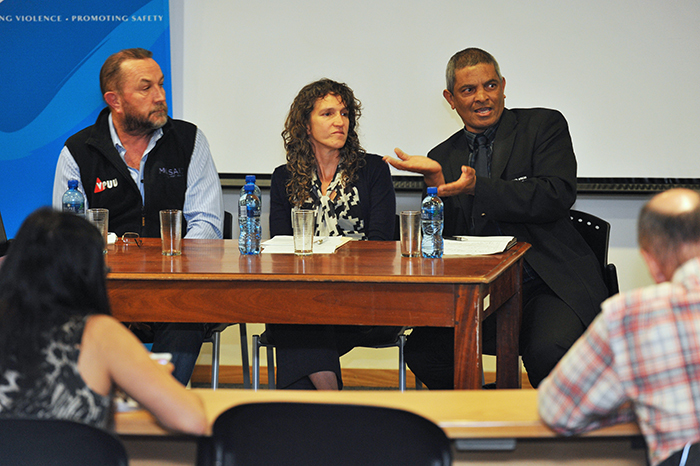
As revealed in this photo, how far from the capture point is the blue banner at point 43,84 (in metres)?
3.65

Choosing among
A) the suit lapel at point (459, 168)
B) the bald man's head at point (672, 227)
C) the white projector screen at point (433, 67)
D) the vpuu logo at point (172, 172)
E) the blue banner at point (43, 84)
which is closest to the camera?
the bald man's head at point (672, 227)

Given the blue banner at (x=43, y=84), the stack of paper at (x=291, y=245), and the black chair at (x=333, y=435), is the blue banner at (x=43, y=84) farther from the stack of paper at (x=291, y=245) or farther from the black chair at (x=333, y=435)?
the black chair at (x=333, y=435)

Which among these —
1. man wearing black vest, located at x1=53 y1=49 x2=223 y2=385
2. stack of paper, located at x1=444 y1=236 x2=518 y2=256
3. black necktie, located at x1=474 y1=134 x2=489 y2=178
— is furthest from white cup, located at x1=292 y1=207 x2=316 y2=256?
black necktie, located at x1=474 y1=134 x2=489 y2=178

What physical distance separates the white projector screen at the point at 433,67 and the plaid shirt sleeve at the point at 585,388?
2.60 meters

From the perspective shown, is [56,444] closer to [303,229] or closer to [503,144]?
[303,229]

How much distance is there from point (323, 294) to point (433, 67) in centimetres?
209

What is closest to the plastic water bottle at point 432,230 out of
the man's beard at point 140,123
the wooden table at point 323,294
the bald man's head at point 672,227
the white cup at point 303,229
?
the wooden table at point 323,294

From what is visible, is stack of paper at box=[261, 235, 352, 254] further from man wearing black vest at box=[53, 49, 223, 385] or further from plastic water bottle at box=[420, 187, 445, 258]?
man wearing black vest at box=[53, 49, 223, 385]

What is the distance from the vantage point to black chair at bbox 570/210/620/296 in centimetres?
258

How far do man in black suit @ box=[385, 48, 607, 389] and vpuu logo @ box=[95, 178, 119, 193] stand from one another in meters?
1.28

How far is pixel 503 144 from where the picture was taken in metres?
2.78

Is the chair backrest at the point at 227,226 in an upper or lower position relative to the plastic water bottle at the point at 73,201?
lower

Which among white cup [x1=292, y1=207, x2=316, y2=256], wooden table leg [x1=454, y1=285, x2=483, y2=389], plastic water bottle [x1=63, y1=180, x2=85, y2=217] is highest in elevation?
plastic water bottle [x1=63, y1=180, x2=85, y2=217]

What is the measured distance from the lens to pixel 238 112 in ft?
11.9
